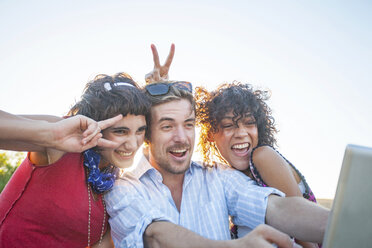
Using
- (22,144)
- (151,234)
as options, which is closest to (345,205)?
(151,234)

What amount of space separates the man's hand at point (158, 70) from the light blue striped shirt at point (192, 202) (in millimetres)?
1170

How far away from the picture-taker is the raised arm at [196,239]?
1.34m

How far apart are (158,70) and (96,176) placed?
1.63 m

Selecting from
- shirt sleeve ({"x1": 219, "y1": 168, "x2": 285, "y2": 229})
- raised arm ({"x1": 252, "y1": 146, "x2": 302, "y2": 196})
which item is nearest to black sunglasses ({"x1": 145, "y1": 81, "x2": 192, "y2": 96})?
shirt sleeve ({"x1": 219, "y1": 168, "x2": 285, "y2": 229})

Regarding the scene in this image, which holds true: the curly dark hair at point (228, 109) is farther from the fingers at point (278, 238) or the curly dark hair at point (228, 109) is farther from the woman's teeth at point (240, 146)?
the fingers at point (278, 238)

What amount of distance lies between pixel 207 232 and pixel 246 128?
1234mm

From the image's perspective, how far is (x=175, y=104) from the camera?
2932 mm

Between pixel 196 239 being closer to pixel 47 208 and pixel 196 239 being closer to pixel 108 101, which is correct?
pixel 47 208

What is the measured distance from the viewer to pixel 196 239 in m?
1.61

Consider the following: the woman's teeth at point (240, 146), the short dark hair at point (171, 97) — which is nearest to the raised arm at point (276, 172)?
the woman's teeth at point (240, 146)

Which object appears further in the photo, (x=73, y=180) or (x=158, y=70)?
(x=158, y=70)

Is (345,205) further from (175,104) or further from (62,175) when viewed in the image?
(175,104)

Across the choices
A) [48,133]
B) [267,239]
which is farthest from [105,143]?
[267,239]

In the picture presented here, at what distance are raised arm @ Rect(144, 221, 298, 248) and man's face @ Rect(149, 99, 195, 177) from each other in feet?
3.52
